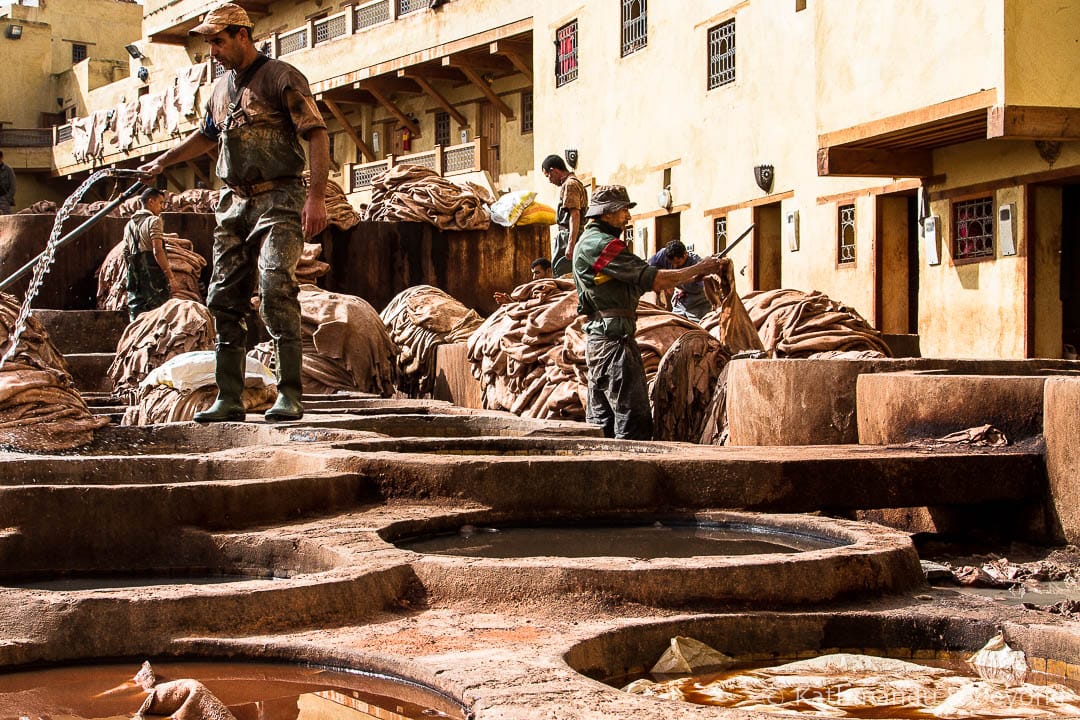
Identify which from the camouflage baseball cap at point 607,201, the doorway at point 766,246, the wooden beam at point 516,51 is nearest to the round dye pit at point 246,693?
the camouflage baseball cap at point 607,201

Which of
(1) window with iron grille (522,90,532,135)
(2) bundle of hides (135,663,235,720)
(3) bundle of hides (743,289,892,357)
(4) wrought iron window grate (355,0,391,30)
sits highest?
(4) wrought iron window grate (355,0,391,30)

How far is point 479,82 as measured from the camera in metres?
29.0

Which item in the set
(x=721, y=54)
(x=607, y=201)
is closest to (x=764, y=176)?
Result: (x=721, y=54)

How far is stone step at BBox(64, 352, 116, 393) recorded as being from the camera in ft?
38.2

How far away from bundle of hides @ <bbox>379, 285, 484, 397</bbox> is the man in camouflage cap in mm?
6929

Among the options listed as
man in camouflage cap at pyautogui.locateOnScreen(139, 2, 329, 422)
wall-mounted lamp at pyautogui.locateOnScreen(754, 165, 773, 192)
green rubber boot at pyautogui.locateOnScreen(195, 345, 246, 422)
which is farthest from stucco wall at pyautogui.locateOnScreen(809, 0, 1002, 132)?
green rubber boot at pyautogui.locateOnScreen(195, 345, 246, 422)

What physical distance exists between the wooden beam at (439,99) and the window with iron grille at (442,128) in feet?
3.03

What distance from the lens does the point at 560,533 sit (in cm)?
499

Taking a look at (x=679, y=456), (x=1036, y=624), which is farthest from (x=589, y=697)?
(x=679, y=456)

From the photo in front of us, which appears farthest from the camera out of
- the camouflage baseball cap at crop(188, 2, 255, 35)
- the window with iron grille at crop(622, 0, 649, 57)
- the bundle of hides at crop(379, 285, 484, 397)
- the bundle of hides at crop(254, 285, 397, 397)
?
the window with iron grille at crop(622, 0, 649, 57)

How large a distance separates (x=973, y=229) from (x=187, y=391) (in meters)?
8.66

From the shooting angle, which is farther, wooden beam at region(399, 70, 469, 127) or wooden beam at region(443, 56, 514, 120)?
wooden beam at region(399, 70, 469, 127)

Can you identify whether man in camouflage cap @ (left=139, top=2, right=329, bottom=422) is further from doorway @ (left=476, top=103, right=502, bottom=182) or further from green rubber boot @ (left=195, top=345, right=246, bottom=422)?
doorway @ (left=476, top=103, right=502, bottom=182)

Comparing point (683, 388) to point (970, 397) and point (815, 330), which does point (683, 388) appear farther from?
point (970, 397)
